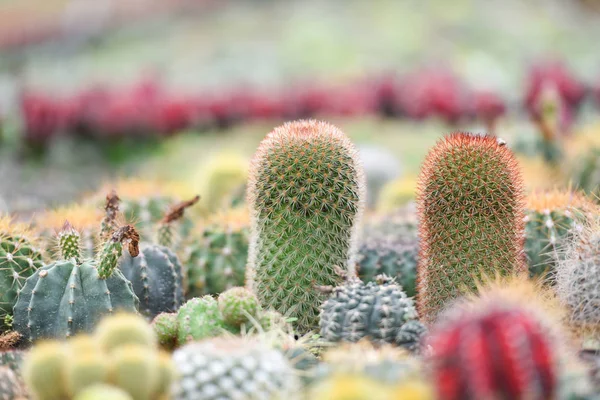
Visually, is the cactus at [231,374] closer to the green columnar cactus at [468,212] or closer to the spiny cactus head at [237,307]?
the spiny cactus head at [237,307]

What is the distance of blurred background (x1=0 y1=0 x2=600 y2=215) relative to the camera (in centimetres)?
935

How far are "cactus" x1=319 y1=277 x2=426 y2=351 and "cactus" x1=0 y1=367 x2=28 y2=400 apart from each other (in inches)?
55.0

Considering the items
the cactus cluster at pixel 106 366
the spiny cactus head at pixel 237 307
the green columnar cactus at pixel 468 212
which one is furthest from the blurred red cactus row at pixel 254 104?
the cactus cluster at pixel 106 366

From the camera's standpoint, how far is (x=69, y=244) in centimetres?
402

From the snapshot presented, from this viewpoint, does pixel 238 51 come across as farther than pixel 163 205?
Yes

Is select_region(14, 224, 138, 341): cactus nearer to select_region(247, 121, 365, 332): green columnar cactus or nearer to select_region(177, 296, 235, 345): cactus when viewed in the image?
select_region(177, 296, 235, 345): cactus

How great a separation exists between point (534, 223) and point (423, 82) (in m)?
8.50

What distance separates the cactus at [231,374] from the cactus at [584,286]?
4.75 feet

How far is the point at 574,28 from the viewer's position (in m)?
22.0

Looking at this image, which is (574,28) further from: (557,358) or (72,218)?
(557,358)

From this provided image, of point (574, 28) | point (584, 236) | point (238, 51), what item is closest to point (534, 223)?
point (584, 236)

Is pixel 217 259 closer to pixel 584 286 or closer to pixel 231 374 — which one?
pixel 231 374

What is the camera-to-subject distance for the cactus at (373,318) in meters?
3.63

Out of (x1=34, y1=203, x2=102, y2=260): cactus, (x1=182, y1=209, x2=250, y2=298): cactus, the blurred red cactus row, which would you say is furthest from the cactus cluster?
the blurred red cactus row
